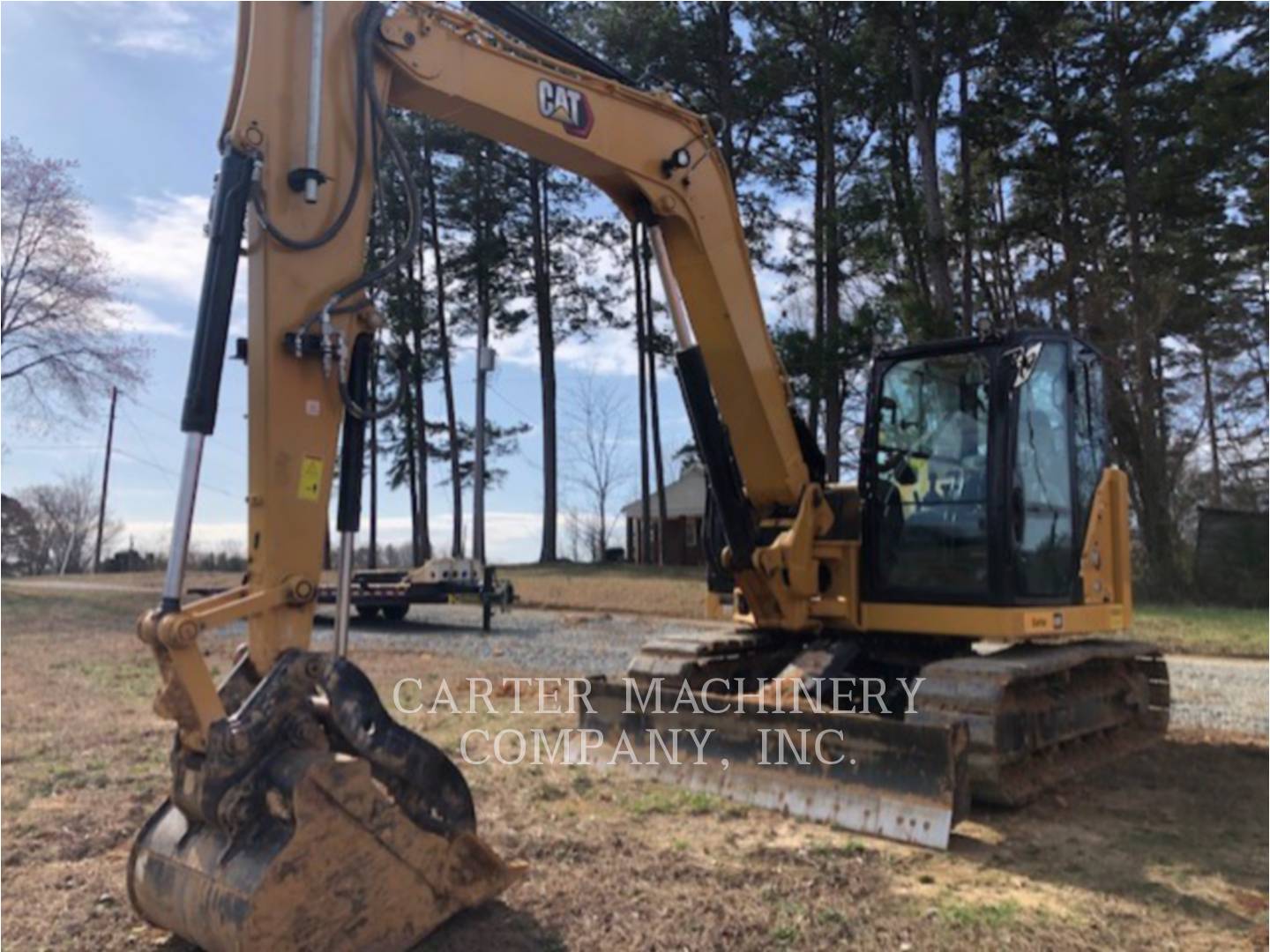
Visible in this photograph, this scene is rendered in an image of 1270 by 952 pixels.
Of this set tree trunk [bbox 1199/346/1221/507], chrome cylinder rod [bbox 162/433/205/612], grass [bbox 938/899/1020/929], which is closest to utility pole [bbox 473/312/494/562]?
chrome cylinder rod [bbox 162/433/205/612]

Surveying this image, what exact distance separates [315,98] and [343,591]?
6.16ft

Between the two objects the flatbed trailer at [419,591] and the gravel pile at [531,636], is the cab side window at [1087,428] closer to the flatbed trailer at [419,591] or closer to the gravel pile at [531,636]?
the gravel pile at [531,636]

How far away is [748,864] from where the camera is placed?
440 cm

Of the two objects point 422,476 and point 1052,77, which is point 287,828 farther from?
point 422,476

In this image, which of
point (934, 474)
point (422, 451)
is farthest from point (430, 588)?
point (422, 451)

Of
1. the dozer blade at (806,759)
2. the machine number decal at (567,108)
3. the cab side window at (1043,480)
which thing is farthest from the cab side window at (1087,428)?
the machine number decal at (567,108)

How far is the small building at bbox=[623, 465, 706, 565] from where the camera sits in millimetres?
32562

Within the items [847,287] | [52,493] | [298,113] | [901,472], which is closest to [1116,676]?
[901,472]

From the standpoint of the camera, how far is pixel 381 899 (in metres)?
3.24

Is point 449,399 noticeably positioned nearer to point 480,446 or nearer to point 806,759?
point 480,446

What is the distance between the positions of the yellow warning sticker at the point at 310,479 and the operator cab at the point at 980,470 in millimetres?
3663

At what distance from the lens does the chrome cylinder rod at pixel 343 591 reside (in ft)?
11.9

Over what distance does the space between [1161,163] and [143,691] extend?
19017 millimetres

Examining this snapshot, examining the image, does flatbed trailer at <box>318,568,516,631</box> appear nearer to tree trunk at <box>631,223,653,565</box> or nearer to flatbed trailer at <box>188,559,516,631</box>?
flatbed trailer at <box>188,559,516,631</box>
